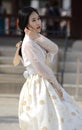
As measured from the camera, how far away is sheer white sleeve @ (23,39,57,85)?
5.22 m

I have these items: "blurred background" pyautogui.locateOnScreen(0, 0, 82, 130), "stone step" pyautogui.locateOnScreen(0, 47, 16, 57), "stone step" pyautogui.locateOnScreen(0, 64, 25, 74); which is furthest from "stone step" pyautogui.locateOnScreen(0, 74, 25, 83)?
"stone step" pyautogui.locateOnScreen(0, 47, 16, 57)

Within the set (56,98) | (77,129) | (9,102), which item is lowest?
(9,102)

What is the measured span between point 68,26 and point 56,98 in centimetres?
939

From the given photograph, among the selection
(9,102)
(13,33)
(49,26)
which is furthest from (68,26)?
(9,102)

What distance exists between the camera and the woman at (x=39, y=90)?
527 cm

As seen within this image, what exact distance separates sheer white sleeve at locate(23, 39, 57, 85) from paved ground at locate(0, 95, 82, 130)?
7.01 ft

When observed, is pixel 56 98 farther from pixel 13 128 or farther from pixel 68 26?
pixel 68 26

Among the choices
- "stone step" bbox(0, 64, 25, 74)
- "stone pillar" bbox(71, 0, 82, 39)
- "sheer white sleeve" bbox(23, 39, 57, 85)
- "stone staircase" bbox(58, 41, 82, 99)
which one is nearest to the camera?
"sheer white sleeve" bbox(23, 39, 57, 85)

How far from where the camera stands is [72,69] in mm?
11719

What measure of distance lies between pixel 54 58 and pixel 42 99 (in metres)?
6.25

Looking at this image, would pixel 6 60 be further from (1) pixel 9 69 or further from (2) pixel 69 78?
(2) pixel 69 78

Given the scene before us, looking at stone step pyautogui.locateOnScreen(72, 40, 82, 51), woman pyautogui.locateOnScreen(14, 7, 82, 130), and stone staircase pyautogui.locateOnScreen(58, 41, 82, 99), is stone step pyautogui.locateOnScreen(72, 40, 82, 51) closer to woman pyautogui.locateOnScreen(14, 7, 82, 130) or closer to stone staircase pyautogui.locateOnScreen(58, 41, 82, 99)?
stone staircase pyautogui.locateOnScreen(58, 41, 82, 99)

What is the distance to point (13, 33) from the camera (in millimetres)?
14766

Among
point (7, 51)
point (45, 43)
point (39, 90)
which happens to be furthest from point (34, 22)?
point (7, 51)
